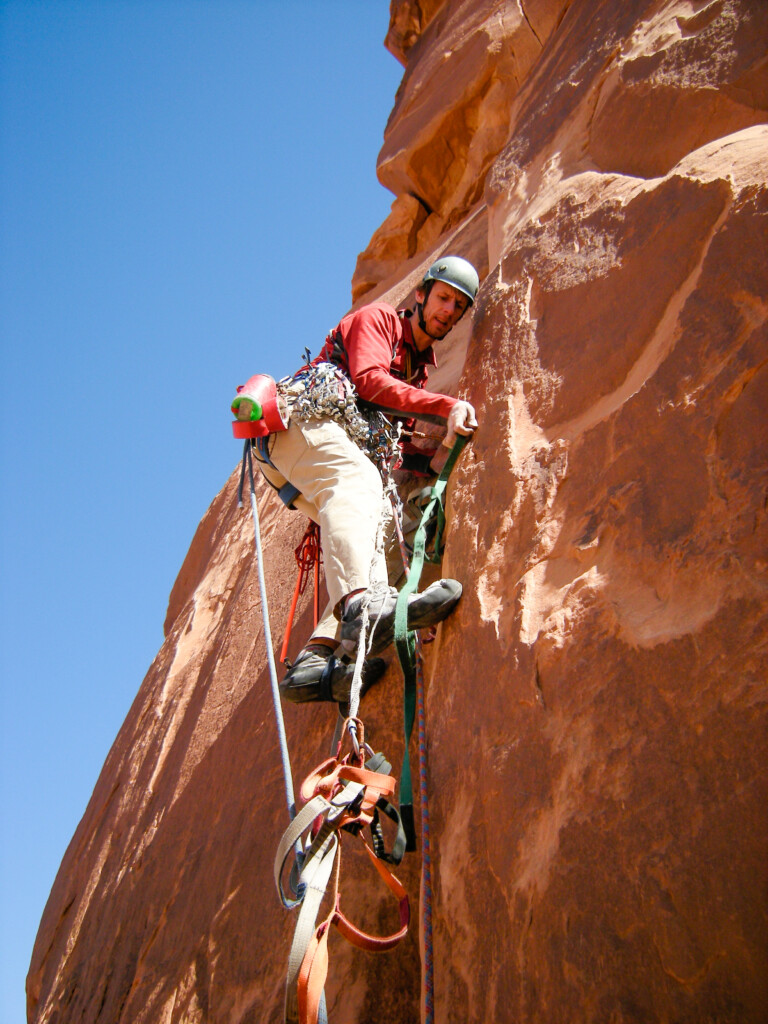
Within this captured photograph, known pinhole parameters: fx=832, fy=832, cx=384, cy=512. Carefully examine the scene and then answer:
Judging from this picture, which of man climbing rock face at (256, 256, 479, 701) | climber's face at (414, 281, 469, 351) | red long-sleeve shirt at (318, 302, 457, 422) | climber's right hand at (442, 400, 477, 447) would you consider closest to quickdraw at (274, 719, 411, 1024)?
man climbing rock face at (256, 256, 479, 701)

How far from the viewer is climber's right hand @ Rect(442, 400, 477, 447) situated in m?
3.17

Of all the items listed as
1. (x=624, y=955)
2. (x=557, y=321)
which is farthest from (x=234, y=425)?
(x=624, y=955)

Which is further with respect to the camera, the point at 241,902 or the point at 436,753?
the point at 241,902

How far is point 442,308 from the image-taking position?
3.97m

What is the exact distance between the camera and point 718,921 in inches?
65.1

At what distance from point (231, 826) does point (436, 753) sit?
1457 millimetres

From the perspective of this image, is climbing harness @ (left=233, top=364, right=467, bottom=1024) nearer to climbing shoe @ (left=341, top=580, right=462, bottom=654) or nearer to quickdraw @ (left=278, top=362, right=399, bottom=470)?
climbing shoe @ (left=341, top=580, right=462, bottom=654)

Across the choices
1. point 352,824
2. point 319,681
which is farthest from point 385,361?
point 352,824

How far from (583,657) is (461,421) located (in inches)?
48.2

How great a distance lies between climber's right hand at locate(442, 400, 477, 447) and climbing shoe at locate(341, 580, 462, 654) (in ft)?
2.13

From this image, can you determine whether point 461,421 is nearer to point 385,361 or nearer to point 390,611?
point 385,361

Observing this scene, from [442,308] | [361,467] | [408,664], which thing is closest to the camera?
[408,664]

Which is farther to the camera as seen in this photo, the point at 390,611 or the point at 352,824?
the point at 390,611

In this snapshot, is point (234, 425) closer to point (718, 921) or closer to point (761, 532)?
point (761, 532)
